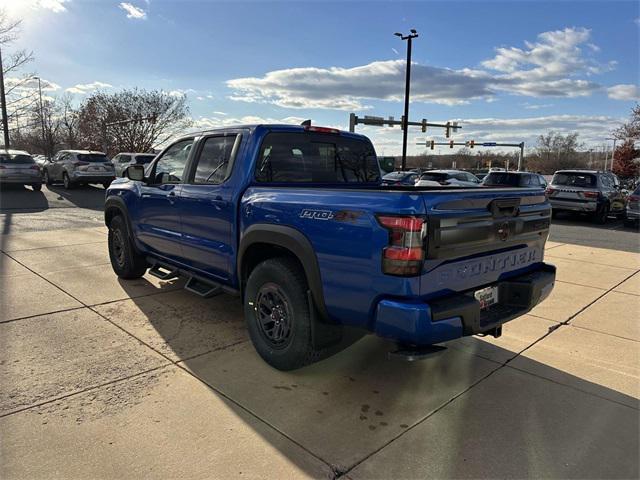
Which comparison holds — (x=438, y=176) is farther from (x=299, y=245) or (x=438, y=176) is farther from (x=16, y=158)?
(x=16, y=158)

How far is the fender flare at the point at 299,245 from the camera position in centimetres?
308

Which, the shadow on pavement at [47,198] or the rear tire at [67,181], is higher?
the rear tire at [67,181]

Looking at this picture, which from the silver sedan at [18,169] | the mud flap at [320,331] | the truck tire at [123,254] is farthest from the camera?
the silver sedan at [18,169]

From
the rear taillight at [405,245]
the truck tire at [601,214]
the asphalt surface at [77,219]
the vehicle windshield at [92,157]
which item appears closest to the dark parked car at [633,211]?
the asphalt surface at [77,219]

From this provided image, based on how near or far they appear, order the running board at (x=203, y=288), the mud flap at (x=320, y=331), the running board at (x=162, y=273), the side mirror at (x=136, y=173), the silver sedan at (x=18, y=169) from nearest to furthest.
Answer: the mud flap at (x=320, y=331), the running board at (x=203, y=288), the running board at (x=162, y=273), the side mirror at (x=136, y=173), the silver sedan at (x=18, y=169)

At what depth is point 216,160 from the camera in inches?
168

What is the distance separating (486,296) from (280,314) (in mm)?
1503

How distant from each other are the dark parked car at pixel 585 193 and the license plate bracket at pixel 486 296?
13300 mm

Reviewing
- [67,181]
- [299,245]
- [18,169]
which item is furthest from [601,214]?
[18,169]

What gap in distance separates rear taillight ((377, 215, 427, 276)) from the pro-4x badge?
0.43 meters

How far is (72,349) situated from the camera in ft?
12.9

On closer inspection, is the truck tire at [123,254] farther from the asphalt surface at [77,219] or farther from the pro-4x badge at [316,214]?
the asphalt surface at [77,219]

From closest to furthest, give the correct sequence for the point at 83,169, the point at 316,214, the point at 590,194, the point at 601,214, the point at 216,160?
the point at 316,214 < the point at 216,160 < the point at 590,194 < the point at 601,214 < the point at 83,169

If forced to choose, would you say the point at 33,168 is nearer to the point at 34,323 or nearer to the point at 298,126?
the point at 34,323
